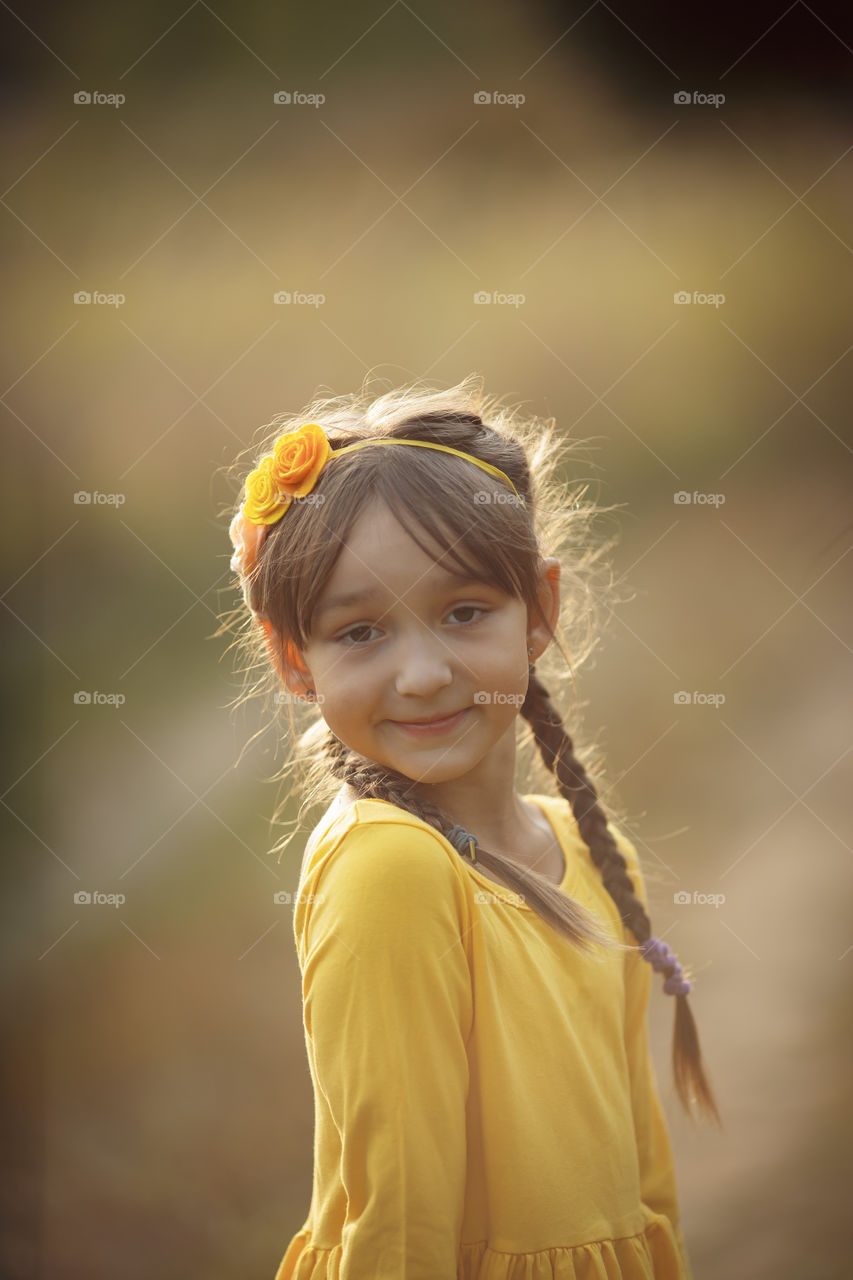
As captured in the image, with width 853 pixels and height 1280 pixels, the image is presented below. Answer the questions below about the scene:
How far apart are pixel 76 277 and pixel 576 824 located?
4.04 ft

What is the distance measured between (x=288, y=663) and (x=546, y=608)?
27cm

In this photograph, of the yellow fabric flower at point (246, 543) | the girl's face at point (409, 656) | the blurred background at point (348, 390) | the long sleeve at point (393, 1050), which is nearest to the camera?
the long sleeve at point (393, 1050)

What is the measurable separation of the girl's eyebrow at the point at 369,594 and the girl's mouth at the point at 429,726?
0.38 ft

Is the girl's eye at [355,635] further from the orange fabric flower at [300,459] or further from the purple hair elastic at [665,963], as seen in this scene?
the purple hair elastic at [665,963]

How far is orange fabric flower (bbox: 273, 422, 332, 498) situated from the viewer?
3.08ft

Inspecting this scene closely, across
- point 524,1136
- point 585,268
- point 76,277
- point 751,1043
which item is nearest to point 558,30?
point 585,268

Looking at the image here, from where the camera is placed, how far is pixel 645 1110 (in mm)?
1083

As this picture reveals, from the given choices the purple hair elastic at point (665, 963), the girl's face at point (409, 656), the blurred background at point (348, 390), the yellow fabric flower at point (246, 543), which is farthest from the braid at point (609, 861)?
the blurred background at point (348, 390)

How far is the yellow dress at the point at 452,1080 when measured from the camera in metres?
0.78

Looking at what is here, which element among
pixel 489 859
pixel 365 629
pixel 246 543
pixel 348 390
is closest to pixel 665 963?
pixel 489 859

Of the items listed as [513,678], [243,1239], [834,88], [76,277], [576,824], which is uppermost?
[834,88]

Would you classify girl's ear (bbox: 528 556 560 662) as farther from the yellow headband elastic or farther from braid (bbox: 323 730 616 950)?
braid (bbox: 323 730 616 950)

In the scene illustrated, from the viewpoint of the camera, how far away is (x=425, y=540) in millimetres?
879

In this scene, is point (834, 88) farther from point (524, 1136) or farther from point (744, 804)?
point (524, 1136)
